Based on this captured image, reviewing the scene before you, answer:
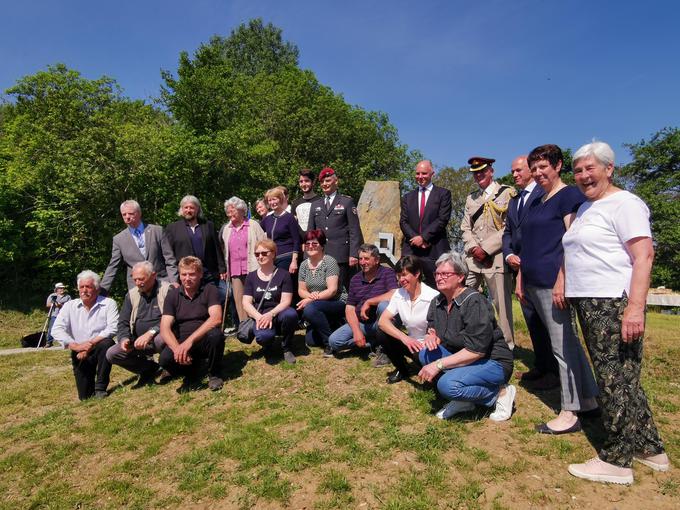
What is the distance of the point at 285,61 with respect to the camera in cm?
3491

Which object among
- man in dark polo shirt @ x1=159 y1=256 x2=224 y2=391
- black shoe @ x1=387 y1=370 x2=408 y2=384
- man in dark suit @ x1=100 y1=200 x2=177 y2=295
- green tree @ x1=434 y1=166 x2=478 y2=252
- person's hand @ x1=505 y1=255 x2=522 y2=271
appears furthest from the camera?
green tree @ x1=434 y1=166 x2=478 y2=252

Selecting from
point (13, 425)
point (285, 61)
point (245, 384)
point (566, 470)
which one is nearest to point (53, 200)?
point (13, 425)

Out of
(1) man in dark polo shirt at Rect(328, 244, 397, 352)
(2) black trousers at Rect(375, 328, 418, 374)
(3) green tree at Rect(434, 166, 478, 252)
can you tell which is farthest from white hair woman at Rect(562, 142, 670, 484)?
(3) green tree at Rect(434, 166, 478, 252)

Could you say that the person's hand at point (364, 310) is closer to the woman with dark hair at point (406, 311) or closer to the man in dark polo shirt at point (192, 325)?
the woman with dark hair at point (406, 311)

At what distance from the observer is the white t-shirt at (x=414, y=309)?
14.1 feet

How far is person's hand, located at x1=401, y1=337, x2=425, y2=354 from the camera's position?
4.07 meters

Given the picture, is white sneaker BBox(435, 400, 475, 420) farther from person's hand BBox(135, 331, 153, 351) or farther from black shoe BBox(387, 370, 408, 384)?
person's hand BBox(135, 331, 153, 351)

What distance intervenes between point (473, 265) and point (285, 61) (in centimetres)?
3437

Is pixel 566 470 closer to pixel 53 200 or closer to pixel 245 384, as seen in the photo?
pixel 245 384

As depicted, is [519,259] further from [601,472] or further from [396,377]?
[601,472]

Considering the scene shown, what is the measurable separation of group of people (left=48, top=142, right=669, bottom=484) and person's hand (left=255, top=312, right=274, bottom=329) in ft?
0.19

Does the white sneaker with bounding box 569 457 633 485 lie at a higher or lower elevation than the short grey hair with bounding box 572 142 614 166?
lower

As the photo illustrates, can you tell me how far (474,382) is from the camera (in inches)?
141

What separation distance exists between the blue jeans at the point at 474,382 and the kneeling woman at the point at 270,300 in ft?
Result: 7.64
